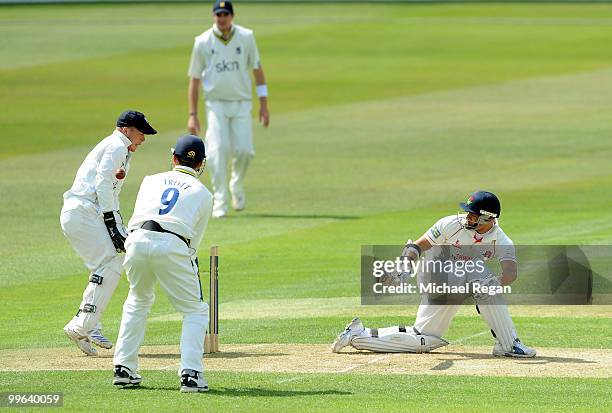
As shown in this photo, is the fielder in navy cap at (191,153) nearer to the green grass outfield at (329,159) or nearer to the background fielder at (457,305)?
the green grass outfield at (329,159)

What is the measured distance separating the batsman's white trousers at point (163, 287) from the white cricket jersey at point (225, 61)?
942 centimetres

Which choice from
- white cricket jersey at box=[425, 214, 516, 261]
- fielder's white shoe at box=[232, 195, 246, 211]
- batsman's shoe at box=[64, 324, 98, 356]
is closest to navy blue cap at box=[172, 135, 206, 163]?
batsman's shoe at box=[64, 324, 98, 356]

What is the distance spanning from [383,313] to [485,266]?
→ 98.2 inches

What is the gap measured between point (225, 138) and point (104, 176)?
319 inches

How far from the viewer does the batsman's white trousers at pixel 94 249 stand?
38.3 feet

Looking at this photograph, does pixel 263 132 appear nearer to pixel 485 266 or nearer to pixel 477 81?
pixel 477 81

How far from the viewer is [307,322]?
13.5m

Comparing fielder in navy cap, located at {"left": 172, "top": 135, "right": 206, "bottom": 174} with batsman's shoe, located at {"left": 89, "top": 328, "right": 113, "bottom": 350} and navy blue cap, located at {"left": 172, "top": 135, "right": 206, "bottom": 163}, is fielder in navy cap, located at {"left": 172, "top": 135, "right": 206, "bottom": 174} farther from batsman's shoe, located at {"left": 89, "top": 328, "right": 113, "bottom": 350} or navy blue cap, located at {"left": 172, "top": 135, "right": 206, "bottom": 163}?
batsman's shoe, located at {"left": 89, "top": 328, "right": 113, "bottom": 350}

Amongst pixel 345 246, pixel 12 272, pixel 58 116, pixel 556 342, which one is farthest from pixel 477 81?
pixel 556 342

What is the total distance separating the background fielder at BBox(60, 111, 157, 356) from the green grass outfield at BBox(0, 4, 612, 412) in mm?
592

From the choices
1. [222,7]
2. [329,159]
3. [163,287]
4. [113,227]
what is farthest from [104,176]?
[329,159]

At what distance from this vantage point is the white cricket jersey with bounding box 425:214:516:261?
461 inches

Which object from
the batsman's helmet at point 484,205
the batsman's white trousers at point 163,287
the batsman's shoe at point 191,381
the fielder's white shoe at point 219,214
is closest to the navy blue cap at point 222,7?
the fielder's white shoe at point 219,214

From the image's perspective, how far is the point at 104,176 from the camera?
11.6m
